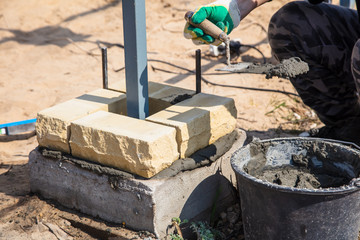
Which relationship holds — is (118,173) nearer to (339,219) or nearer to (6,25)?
(339,219)

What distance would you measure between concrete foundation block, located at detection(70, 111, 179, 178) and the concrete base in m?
0.08

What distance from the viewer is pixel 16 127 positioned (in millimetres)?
3828

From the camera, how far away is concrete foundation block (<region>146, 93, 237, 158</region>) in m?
2.63

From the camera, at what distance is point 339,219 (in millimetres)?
2199

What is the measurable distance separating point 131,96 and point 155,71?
233 centimetres

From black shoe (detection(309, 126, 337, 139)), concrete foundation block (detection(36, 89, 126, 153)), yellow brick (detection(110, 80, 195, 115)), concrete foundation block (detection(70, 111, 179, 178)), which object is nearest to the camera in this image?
concrete foundation block (detection(70, 111, 179, 178))

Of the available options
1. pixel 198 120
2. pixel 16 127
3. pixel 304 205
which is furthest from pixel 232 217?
pixel 16 127

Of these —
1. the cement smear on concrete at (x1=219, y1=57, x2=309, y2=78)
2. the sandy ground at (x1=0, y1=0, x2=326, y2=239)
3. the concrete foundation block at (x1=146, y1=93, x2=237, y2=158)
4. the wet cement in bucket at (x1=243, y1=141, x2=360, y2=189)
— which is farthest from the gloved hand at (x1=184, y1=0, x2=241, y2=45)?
the sandy ground at (x1=0, y1=0, x2=326, y2=239)

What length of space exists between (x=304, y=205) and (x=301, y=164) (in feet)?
1.81

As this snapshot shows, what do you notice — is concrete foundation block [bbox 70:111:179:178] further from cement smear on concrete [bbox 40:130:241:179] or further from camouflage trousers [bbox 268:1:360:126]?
camouflage trousers [bbox 268:1:360:126]

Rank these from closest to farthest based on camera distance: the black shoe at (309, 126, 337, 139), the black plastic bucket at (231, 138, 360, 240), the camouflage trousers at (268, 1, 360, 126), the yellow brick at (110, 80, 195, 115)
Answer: the black plastic bucket at (231, 138, 360, 240) → the yellow brick at (110, 80, 195, 115) → the camouflage trousers at (268, 1, 360, 126) → the black shoe at (309, 126, 337, 139)

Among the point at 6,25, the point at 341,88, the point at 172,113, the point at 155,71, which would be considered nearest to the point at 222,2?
the point at 172,113

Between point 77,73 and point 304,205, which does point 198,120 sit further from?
point 77,73

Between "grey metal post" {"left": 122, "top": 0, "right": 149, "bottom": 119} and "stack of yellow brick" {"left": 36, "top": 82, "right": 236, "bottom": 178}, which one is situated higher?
"grey metal post" {"left": 122, "top": 0, "right": 149, "bottom": 119}
